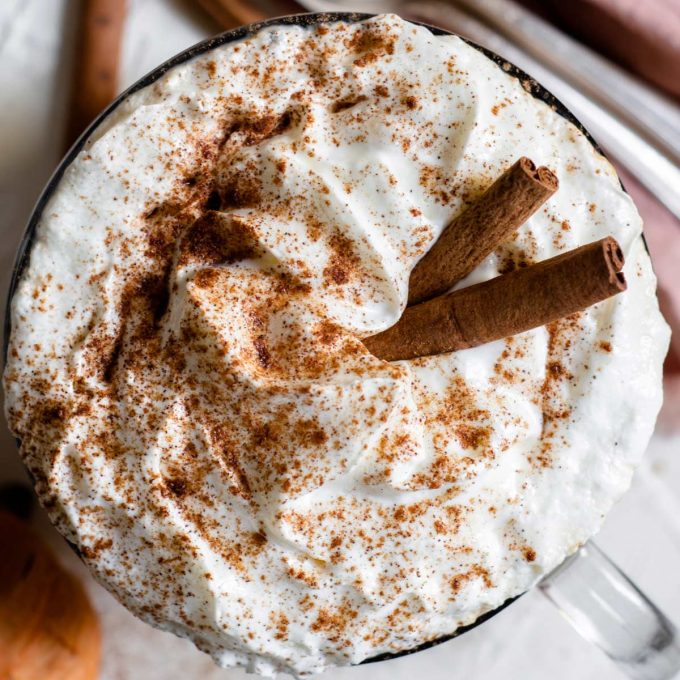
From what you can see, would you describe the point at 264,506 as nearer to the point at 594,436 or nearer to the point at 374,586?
the point at 374,586

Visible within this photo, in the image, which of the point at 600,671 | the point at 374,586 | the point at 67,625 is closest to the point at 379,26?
the point at 374,586

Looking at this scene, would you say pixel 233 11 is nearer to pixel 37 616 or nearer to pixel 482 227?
pixel 482 227

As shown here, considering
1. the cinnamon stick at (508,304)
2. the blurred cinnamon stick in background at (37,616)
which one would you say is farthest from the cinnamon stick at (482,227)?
the blurred cinnamon stick in background at (37,616)

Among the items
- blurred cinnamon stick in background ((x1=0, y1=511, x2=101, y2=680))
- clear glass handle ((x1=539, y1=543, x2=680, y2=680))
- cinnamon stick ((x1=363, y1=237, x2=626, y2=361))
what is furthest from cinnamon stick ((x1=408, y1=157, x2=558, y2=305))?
blurred cinnamon stick in background ((x1=0, y1=511, x2=101, y2=680))

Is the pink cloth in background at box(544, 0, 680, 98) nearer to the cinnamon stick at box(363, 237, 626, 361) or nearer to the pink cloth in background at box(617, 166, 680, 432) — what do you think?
the pink cloth in background at box(617, 166, 680, 432)

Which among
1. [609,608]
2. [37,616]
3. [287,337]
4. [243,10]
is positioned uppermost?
[243,10]

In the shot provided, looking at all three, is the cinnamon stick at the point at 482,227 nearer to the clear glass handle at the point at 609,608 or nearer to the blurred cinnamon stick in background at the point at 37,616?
the clear glass handle at the point at 609,608

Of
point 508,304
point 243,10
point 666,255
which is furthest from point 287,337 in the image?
point 666,255
